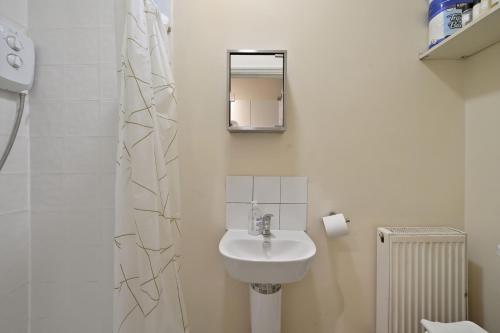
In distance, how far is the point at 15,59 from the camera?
3.31ft

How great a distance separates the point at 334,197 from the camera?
1.30 metres

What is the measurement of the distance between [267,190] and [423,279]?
841mm

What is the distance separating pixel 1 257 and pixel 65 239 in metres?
0.22

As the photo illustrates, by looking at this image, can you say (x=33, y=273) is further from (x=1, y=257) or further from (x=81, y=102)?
(x=81, y=102)

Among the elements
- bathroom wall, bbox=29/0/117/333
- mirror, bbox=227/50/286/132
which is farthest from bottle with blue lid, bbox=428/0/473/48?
bathroom wall, bbox=29/0/117/333

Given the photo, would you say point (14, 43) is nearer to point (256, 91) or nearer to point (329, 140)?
point (256, 91)

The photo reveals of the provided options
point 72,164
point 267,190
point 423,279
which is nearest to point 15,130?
point 72,164

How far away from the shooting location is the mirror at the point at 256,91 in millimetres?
1236

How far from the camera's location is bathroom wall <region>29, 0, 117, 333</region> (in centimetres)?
117

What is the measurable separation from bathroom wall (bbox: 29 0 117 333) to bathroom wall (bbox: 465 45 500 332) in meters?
1.75

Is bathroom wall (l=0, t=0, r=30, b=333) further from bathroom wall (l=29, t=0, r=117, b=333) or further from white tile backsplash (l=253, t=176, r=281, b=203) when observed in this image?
white tile backsplash (l=253, t=176, r=281, b=203)

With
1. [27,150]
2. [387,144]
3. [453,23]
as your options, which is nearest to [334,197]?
[387,144]

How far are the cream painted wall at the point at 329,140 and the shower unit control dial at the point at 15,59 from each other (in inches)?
24.9

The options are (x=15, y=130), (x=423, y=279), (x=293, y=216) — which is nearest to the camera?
(x=15, y=130)
